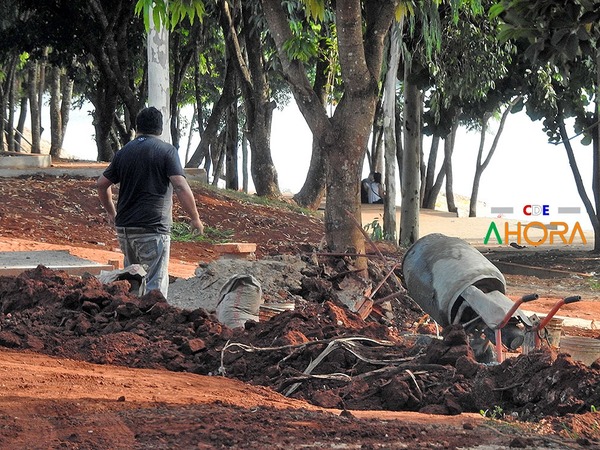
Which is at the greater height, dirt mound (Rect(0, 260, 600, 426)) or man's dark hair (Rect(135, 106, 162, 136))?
man's dark hair (Rect(135, 106, 162, 136))

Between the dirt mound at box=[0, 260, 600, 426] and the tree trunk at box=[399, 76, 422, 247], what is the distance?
11042mm

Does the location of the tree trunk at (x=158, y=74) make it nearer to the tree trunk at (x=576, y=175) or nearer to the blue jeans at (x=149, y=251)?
the blue jeans at (x=149, y=251)

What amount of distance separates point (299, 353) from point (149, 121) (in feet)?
8.29

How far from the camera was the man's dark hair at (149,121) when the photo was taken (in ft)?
27.2

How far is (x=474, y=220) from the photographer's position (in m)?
32.9

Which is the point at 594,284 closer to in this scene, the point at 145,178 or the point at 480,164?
the point at 145,178

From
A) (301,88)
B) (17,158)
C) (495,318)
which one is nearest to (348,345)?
(495,318)

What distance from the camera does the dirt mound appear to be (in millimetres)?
5629

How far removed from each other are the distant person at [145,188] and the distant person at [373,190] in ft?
88.4

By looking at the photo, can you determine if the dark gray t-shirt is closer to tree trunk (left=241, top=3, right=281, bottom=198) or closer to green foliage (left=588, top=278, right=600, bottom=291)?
green foliage (left=588, top=278, right=600, bottom=291)

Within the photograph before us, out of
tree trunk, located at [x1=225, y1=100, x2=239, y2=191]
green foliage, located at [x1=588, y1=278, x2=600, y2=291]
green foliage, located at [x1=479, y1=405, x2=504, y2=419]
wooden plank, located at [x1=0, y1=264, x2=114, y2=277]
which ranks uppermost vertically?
tree trunk, located at [x1=225, y1=100, x2=239, y2=191]

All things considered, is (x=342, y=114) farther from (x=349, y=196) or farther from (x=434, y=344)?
(x=434, y=344)

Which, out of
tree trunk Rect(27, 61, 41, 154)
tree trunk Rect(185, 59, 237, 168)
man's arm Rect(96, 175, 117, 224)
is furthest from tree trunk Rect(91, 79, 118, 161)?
man's arm Rect(96, 175, 117, 224)

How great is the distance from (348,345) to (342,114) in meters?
4.29
